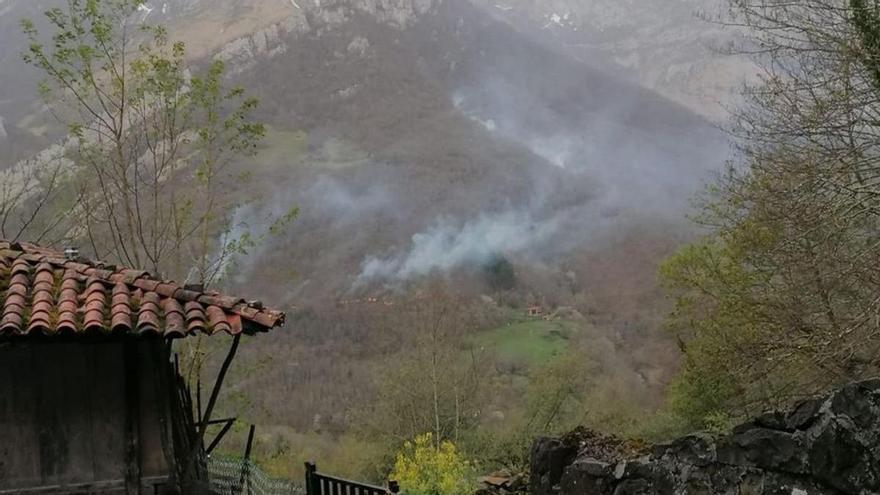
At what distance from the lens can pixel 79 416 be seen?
562cm

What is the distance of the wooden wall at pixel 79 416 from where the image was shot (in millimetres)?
5480

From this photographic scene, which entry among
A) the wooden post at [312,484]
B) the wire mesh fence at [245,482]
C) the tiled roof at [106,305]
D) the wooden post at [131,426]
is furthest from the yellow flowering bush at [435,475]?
the tiled roof at [106,305]

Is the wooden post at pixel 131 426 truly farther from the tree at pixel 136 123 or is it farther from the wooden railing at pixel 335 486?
the tree at pixel 136 123

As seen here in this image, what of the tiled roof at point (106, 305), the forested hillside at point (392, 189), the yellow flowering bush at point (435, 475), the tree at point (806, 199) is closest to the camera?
the tiled roof at point (106, 305)

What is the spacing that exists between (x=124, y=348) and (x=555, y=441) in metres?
3.42

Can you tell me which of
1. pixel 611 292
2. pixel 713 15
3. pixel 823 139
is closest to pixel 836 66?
pixel 823 139

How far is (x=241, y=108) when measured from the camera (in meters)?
12.4

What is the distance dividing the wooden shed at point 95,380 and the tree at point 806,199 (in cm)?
685

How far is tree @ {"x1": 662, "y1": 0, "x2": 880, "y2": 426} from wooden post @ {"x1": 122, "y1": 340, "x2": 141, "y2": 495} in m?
7.21

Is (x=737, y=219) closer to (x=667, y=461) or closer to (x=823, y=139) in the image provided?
(x=823, y=139)

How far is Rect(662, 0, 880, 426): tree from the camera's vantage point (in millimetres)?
8555

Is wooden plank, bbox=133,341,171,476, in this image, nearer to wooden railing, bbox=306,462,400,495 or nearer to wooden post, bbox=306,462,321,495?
wooden railing, bbox=306,462,400,495

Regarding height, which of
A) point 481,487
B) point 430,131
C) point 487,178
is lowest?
point 481,487

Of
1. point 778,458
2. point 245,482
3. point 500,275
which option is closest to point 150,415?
point 245,482
